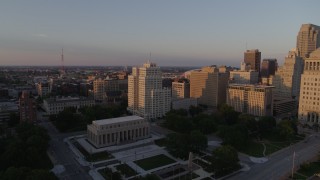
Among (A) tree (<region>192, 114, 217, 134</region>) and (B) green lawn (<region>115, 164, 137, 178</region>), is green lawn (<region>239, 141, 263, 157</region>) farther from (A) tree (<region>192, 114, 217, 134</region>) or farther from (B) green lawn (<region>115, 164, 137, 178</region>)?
(B) green lawn (<region>115, 164, 137, 178</region>)

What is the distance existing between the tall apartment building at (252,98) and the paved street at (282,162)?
4894 centimetres

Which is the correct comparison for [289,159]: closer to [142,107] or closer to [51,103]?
[142,107]

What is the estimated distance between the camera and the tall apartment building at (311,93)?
451 ft

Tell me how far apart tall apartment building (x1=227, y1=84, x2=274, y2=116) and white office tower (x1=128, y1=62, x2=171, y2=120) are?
161 ft

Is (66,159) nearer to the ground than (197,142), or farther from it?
nearer to the ground

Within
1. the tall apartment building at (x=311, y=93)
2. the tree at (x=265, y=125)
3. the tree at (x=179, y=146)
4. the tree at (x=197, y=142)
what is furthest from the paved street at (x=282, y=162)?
the tall apartment building at (x=311, y=93)

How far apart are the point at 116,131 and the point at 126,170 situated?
95.6 ft

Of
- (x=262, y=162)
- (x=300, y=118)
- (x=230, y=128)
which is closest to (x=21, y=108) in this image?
(x=230, y=128)

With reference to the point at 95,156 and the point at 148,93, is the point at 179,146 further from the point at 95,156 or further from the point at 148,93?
the point at 148,93

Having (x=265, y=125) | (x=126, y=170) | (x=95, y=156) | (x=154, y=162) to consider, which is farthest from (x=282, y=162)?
(x=95, y=156)

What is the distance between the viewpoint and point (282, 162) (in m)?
85.2

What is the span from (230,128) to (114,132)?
151 feet

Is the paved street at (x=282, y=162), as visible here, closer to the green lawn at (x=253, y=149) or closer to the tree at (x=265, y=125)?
the green lawn at (x=253, y=149)

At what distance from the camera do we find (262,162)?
84938 millimetres
